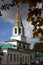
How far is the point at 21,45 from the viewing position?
6962 cm

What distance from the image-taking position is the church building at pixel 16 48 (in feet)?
190

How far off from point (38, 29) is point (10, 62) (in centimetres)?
5205

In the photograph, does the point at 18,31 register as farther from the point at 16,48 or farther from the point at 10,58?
the point at 10,58

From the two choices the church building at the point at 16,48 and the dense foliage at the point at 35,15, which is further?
the church building at the point at 16,48

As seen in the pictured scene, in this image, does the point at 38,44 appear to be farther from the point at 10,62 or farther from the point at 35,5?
the point at 10,62

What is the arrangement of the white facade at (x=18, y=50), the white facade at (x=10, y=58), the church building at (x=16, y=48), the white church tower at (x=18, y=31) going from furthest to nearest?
the white church tower at (x=18, y=31) < the church building at (x=16, y=48) < the white facade at (x=18, y=50) < the white facade at (x=10, y=58)

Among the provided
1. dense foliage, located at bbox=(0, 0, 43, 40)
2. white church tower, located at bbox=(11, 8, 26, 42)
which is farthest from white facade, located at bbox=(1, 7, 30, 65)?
dense foliage, located at bbox=(0, 0, 43, 40)

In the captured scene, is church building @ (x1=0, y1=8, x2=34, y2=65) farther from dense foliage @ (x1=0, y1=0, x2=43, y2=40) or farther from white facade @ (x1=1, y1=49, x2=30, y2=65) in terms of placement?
dense foliage @ (x1=0, y1=0, x2=43, y2=40)

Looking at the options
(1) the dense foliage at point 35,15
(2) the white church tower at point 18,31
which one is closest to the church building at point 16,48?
(2) the white church tower at point 18,31

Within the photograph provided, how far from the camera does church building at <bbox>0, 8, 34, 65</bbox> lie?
57.8m

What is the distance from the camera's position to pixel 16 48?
64.3 m

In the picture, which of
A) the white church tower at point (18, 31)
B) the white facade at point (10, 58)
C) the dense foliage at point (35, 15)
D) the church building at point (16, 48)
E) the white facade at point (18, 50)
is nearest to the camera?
the dense foliage at point (35, 15)

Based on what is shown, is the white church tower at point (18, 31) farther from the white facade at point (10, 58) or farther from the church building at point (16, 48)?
the white facade at point (10, 58)

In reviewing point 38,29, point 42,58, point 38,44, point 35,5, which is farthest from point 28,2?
point 42,58
